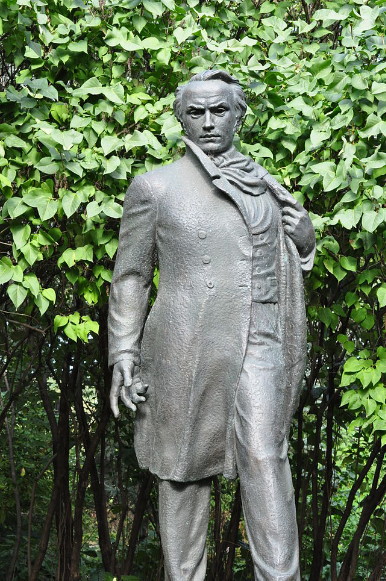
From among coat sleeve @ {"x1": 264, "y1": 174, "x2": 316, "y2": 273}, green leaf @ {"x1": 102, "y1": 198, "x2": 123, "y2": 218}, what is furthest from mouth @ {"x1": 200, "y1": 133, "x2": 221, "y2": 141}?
green leaf @ {"x1": 102, "y1": 198, "x2": 123, "y2": 218}

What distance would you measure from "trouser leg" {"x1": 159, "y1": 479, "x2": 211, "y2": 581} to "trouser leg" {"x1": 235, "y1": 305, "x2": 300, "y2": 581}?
29 cm

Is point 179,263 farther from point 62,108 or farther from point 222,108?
point 62,108

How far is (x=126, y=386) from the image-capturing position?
15.6 ft

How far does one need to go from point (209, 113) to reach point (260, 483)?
1.45m

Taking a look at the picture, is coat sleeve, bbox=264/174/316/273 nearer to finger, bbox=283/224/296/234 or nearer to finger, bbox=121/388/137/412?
finger, bbox=283/224/296/234

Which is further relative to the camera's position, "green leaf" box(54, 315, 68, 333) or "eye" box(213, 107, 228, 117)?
"green leaf" box(54, 315, 68, 333)

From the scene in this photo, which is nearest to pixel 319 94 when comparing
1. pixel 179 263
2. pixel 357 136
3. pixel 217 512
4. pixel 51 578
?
pixel 357 136

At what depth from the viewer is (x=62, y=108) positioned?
5.75 metres

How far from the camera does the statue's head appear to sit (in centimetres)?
470

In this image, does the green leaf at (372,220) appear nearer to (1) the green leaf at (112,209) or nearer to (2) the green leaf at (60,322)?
(1) the green leaf at (112,209)

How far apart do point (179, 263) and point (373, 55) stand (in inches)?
71.3

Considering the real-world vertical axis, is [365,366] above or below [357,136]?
below

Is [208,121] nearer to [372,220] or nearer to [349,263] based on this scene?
[372,220]

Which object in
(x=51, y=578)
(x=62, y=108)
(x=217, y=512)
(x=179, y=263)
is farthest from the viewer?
(x=51, y=578)
